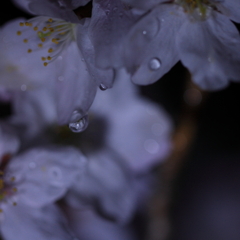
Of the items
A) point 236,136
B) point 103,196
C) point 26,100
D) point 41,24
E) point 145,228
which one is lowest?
point 236,136

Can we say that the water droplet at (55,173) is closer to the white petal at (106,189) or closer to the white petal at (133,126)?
the white petal at (106,189)

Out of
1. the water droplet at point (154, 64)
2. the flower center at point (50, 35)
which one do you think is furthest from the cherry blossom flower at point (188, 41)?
the flower center at point (50, 35)

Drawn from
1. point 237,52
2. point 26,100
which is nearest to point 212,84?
point 237,52

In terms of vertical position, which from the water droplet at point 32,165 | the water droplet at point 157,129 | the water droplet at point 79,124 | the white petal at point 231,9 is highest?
the white petal at point 231,9

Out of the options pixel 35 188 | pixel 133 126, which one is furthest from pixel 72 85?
pixel 133 126

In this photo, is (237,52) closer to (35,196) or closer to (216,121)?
(35,196)

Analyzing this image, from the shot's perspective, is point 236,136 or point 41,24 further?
point 236,136

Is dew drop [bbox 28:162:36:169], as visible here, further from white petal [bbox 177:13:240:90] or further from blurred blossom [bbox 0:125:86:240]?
white petal [bbox 177:13:240:90]
